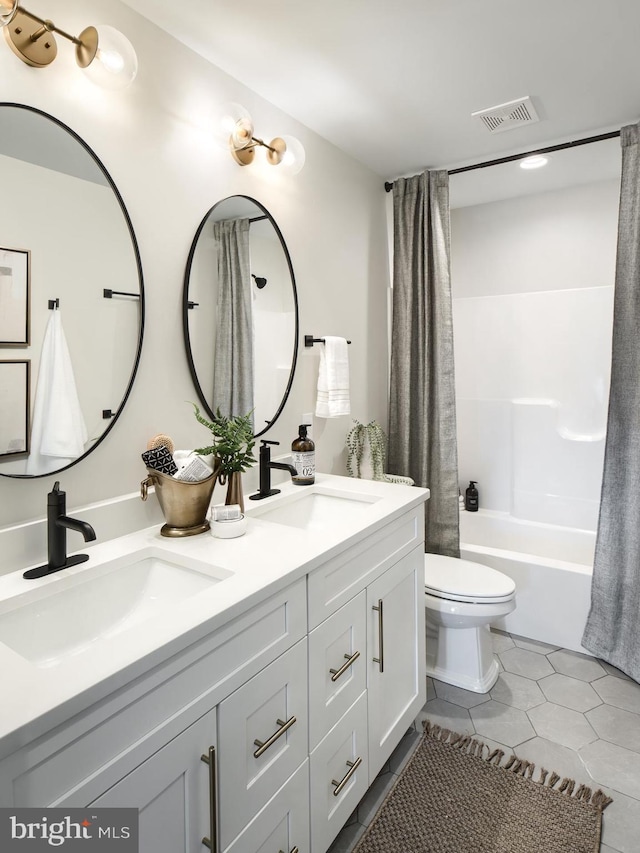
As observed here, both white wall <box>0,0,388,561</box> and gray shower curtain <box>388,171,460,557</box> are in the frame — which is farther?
gray shower curtain <box>388,171,460,557</box>

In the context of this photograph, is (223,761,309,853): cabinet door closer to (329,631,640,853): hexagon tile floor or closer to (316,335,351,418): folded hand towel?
(329,631,640,853): hexagon tile floor

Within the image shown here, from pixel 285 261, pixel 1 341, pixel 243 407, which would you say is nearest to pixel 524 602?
pixel 243 407

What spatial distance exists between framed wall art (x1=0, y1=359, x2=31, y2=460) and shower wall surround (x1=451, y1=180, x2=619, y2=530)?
2.82m

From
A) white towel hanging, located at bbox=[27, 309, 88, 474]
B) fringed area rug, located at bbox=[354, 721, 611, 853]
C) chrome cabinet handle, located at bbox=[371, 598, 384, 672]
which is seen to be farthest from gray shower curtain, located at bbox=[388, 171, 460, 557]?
white towel hanging, located at bbox=[27, 309, 88, 474]

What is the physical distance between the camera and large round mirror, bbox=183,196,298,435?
5.54ft

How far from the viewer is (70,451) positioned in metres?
1.32

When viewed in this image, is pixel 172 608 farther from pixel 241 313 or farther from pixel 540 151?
pixel 540 151

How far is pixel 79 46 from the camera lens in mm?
1289

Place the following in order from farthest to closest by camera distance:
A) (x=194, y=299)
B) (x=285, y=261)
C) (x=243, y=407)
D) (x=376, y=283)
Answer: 1. (x=376, y=283)
2. (x=285, y=261)
3. (x=243, y=407)
4. (x=194, y=299)

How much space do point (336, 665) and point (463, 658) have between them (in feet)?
3.54

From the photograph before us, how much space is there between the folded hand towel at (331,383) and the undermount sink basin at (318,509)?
447 mm

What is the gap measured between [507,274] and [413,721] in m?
2.68

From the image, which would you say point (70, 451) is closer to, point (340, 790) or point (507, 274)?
point (340, 790)

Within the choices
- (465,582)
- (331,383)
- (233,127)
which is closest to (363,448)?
(331,383)
